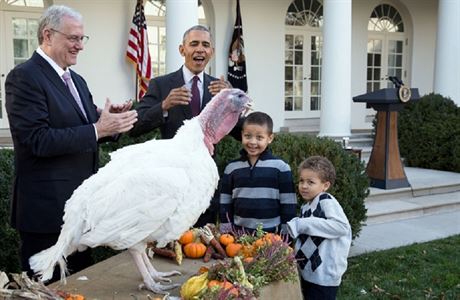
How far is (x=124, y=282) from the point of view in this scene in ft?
8.27

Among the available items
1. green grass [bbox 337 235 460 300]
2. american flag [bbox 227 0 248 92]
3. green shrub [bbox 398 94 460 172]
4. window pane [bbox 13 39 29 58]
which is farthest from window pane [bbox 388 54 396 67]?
window pane [bbox 13 39 29 58]

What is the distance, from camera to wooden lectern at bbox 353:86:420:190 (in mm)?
8508

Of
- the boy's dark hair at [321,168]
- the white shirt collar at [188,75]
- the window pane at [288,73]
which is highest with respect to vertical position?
the window pane at [288,73]

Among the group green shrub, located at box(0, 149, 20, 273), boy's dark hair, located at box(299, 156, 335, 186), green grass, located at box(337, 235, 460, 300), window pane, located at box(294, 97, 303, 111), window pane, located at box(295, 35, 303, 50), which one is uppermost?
window pane, located at box(295, 35, 303, 50)

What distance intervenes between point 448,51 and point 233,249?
11.0 m

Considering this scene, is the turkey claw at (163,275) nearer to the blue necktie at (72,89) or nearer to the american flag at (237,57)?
the blue necktie at (72,89)

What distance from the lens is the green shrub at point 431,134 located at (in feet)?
→ 33.9

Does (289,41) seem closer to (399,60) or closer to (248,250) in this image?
(399,60)

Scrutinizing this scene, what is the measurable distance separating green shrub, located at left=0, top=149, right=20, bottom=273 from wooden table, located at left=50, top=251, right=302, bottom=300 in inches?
72.9

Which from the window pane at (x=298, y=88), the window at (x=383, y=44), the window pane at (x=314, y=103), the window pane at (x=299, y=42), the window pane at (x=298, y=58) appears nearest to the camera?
the window pane at (x=299, y=42)

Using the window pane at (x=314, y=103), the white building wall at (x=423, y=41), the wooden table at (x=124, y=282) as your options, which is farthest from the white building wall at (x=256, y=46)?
the wooden table at (x=124, y=282)

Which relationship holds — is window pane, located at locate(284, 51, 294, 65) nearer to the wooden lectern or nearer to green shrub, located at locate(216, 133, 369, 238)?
the wooden lectern

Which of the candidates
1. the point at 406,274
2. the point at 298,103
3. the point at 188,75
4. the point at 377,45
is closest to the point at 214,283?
the point at 188,75

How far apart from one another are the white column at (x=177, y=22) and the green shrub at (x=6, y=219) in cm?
488
